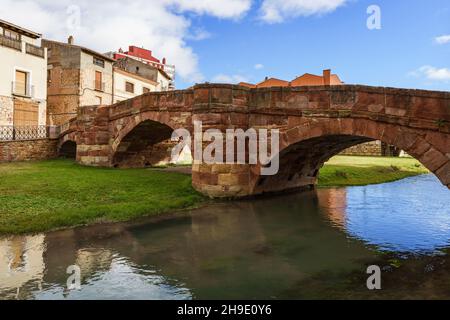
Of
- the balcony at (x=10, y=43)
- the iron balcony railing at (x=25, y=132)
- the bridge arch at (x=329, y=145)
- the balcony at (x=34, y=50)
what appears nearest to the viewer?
the bridge arch at (x=329, y=145)

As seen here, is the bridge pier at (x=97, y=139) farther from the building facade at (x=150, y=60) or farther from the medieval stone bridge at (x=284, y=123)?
the building facade at (x=150, y=60)

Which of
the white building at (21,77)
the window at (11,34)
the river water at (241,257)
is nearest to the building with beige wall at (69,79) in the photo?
the white building at (21,77)

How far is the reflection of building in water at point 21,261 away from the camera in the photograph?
5.57 meters

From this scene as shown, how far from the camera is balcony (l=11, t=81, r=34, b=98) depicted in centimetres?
2718

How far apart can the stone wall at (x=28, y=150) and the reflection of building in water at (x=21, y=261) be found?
1434cm

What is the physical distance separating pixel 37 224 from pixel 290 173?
9.08 m

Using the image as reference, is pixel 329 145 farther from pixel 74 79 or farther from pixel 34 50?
pixel 74 79

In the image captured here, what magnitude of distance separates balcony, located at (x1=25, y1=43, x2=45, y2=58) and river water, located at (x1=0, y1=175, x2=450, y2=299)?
24.1m

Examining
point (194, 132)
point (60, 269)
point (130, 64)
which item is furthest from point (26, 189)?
point (130, 64)

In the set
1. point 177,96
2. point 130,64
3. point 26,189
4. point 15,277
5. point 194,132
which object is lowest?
point 15,277

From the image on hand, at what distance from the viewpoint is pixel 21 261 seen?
21.0ft

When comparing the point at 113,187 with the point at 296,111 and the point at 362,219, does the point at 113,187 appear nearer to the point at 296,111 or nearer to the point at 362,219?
the point at 296,111

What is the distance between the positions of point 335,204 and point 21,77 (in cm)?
2555

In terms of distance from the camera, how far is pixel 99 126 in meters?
18.7
